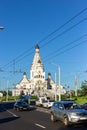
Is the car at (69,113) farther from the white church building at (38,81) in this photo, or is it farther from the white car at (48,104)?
the white church building at (38,81)

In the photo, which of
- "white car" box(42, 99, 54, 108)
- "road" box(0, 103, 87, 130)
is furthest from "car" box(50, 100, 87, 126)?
"white car" box(42, 99, 54, 108)

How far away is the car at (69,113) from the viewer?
69.2 feet

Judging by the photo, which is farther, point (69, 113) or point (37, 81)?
point (37, 81)

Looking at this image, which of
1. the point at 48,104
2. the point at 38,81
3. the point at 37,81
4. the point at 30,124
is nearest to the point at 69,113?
the point at 30,124

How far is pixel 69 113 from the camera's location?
854 inches

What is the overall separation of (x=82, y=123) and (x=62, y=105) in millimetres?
2709

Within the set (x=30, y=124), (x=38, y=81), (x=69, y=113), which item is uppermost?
(x=38, y=81)

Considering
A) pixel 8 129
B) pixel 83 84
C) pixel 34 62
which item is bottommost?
pixel 8 129

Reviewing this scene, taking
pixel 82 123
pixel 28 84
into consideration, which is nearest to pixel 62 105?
pixel 82 123

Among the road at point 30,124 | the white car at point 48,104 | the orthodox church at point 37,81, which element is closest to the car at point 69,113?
the road at point 30,124

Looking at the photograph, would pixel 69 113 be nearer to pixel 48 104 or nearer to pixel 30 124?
pixel 30 124

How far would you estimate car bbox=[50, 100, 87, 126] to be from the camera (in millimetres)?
21078

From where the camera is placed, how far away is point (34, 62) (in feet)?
551

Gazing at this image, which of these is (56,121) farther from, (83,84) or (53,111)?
(83,84)
